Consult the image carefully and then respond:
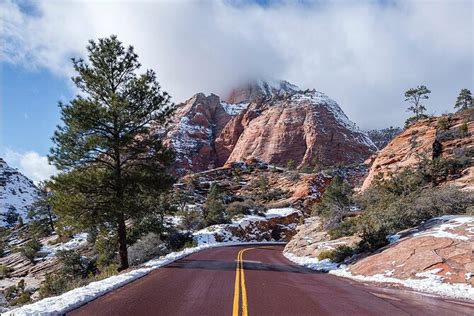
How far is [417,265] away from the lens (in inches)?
453

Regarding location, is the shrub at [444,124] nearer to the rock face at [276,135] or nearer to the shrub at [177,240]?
the shrub at [177,240]

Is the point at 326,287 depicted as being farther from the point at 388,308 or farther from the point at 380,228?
the point at 380,228

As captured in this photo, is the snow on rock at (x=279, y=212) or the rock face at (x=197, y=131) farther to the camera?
the rock face at (x=197, y=131)

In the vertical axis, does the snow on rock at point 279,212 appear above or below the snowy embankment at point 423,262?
above

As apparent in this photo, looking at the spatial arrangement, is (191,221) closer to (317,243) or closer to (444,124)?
(317,243)

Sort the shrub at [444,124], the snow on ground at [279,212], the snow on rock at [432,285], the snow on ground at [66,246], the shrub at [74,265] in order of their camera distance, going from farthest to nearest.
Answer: the snow on ground at [279,212] → the snow on ground at [66,246] → the shrub at [444,124] → the shrub at [74,265] → the snow on rock at [432,285]

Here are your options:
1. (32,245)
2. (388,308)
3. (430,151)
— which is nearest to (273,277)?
(388,308)

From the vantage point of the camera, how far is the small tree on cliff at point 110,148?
1844 centimetres

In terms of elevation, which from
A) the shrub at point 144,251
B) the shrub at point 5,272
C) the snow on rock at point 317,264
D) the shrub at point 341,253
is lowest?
the shrub at point 5,272

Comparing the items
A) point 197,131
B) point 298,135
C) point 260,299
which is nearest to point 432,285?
point 260,299

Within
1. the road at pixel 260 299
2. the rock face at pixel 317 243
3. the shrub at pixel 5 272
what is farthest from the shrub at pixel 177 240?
the shrub at pixel 5 272

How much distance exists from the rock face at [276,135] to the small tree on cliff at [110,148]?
97599 mm

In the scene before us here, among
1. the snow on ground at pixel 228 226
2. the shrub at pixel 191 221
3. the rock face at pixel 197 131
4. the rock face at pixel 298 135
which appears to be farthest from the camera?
the rock face at pixel 197 131

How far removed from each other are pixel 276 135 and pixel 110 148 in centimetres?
11264
